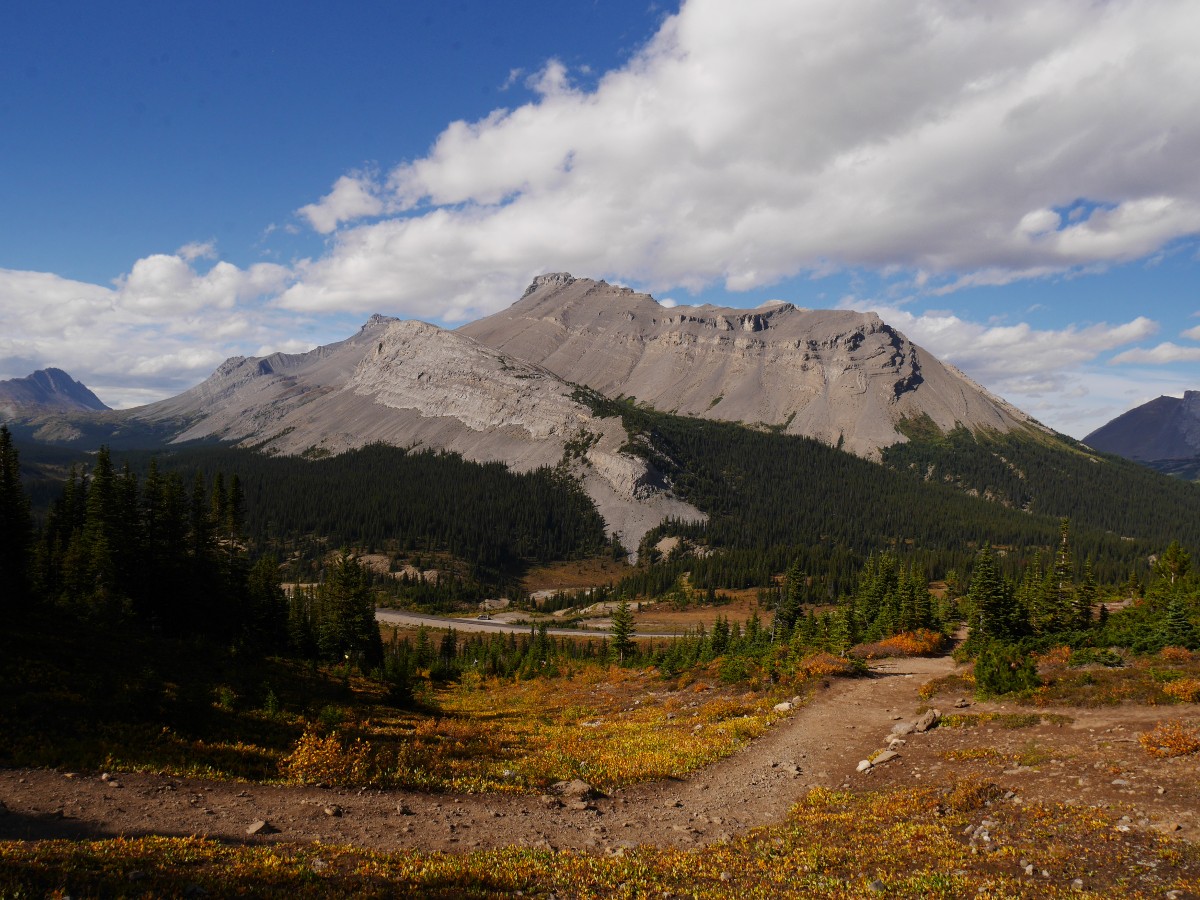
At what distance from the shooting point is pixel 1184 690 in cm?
2333

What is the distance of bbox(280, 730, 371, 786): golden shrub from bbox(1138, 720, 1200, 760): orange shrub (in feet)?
81.8

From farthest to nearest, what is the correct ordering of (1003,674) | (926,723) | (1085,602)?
1. (1085,602)
2. (1003,674)
3. (926,723)

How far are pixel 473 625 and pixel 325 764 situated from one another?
115 meters

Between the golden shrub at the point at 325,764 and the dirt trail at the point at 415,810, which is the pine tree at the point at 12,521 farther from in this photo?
the dirt trail at the point at 415,810

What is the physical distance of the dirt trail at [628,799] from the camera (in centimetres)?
1445

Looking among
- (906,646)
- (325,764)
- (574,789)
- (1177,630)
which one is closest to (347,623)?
(325,764)

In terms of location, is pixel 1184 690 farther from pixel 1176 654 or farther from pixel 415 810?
pixel 415 810

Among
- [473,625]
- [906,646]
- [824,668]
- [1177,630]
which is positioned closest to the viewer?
[1177,630]

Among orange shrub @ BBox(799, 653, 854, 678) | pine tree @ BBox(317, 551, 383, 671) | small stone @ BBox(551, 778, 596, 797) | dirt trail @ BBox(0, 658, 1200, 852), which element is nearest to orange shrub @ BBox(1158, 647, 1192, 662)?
dirt trail @ BBox(0, 658, 1200, 852)

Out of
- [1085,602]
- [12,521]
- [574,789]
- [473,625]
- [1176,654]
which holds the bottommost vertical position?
[473,625]

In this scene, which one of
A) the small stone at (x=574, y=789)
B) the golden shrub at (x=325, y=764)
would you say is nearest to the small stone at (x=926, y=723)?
the small stone at (x=574, y=789)

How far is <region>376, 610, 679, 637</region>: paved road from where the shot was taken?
122 m

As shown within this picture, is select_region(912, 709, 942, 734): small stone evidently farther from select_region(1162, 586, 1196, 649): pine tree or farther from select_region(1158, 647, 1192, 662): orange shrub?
select_region(1162, 586, 1196, 649): pine tree

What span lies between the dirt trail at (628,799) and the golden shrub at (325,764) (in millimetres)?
583
